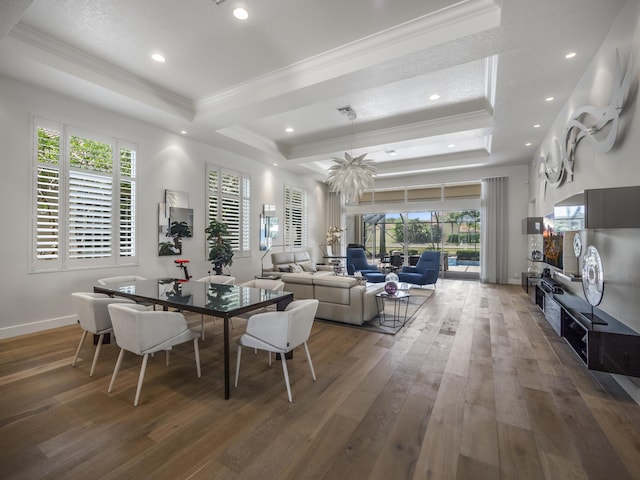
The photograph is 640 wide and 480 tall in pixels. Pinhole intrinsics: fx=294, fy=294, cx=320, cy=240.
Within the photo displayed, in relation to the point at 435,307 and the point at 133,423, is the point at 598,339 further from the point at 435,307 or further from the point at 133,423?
the point at 133,423

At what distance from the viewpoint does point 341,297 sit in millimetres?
4562

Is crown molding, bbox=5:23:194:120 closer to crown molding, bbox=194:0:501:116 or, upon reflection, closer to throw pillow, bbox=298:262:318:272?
crown molding, bbox=194:0:501:116

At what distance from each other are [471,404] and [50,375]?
3.88 m

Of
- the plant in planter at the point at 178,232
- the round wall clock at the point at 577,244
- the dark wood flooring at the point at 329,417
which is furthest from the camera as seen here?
the plant in planter at the point at 178,232

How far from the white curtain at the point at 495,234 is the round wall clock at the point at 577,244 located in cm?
492

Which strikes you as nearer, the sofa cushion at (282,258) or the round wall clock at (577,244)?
the round wall clock at (577,244)

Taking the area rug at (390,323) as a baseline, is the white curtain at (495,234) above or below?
above

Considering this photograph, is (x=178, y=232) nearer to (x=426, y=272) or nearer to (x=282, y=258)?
(x=282, y=258)

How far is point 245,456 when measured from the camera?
182 centimetres

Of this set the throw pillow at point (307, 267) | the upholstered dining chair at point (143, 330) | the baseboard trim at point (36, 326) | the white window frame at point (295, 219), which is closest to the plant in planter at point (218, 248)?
the throw pillow at point (307, 267)

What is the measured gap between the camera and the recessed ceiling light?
3016 millimetres

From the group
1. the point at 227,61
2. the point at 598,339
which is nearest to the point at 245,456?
the point at 598,339

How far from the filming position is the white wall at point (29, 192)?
3877 millimetres

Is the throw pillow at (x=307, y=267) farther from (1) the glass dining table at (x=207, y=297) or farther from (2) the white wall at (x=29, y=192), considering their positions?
(1) the glass dining table at (x=207, y=297)
